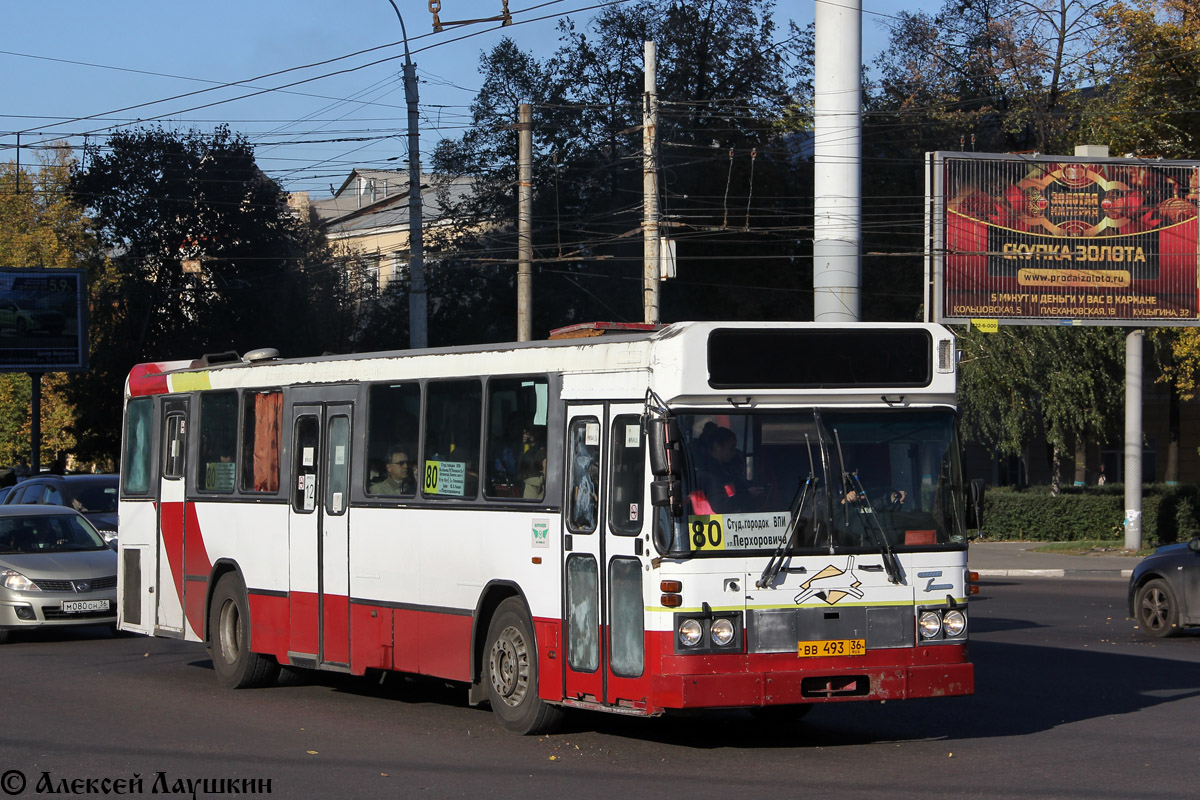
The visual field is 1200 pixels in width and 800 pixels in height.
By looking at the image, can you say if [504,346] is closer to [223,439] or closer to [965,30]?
[223,439]

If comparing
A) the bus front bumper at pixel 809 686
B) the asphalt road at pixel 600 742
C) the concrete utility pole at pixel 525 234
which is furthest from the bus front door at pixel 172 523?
the concrete utility pole at pixel 525 234

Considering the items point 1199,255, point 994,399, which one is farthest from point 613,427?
point 994,399

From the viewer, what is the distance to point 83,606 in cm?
1675

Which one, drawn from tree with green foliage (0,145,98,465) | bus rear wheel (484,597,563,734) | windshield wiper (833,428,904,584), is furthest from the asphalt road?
tree with green foliage (0,145,98,465)

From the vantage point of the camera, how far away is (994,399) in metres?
36.9

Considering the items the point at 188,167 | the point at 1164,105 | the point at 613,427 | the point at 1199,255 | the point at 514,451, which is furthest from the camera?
the point at 188,167

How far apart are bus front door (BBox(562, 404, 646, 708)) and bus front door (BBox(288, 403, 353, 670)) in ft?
9.90

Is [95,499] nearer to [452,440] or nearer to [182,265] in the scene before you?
[452,440]

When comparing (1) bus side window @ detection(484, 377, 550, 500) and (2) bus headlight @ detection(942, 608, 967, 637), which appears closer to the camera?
(2) bus headlight @ detection(942, 608, 967, 637)

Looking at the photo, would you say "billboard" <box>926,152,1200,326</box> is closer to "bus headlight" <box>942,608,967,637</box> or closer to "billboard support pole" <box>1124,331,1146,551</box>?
"billboard support pole" <box>1124,331,1146,551</box>

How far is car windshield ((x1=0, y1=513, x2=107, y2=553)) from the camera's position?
1764 centimetres

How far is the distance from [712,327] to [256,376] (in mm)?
5885

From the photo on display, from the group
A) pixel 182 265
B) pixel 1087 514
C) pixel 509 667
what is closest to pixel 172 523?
pixel 509 667

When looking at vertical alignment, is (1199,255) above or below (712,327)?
above
